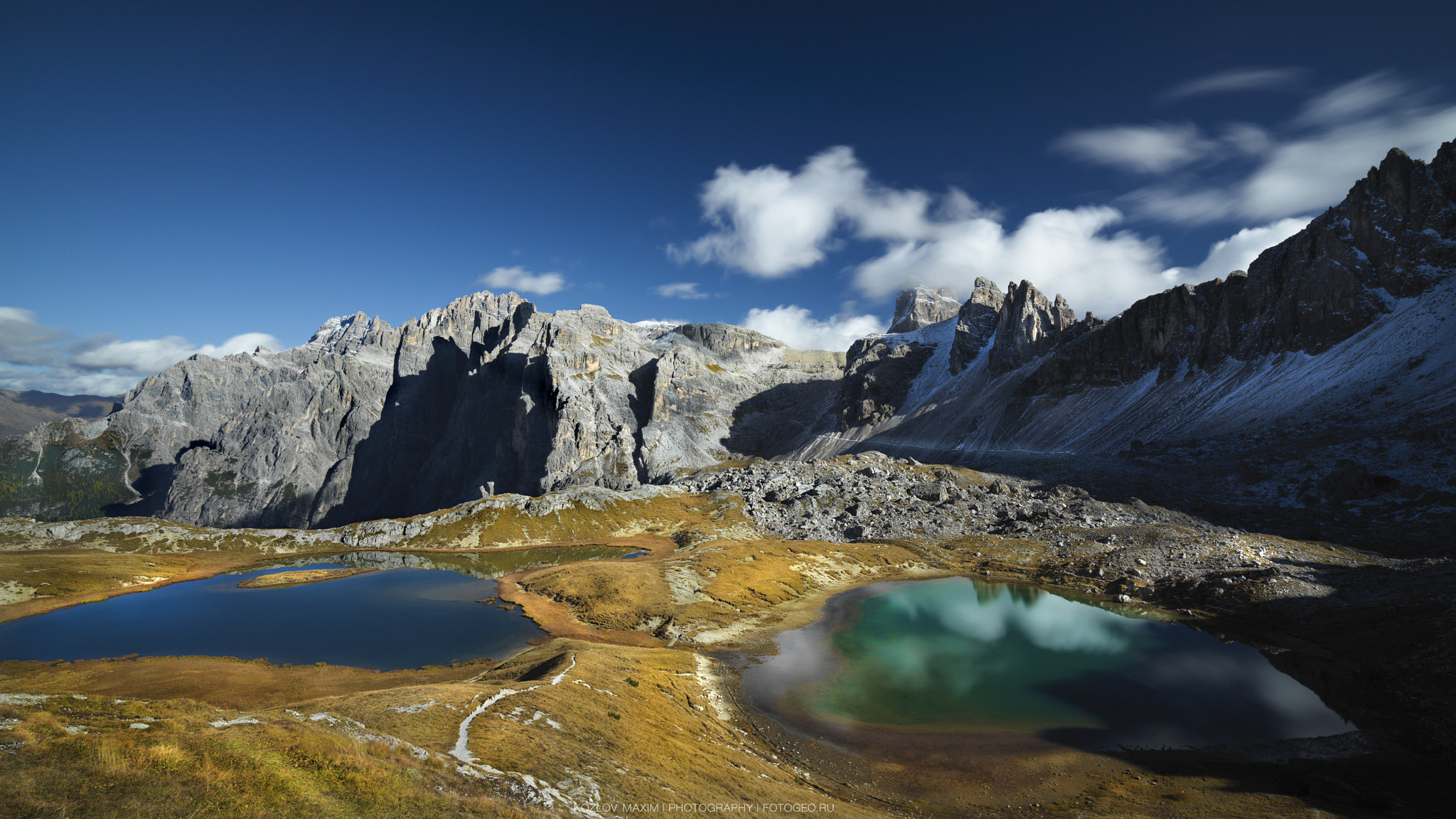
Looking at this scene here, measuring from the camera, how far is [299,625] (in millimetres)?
52719

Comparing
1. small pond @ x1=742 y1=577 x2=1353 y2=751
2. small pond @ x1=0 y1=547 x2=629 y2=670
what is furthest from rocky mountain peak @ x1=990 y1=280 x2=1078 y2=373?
small pond @ x1=0 y1=547 x2=629 y2=670

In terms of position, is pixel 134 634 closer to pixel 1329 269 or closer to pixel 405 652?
pixel 405 652

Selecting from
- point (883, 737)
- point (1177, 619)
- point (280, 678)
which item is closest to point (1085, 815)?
point (883, 737)

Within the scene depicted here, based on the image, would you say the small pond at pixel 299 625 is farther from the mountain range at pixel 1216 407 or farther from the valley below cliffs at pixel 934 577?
the mountain range at pixel 1216 407

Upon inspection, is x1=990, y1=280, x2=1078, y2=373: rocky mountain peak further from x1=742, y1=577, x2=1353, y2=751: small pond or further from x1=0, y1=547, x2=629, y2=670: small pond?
x1=0, y1=547, x2=629, y2=670: small pond

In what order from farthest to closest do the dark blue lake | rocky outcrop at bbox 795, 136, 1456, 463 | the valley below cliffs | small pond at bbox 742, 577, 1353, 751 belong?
rocky outcrop at bbox 795, 136, 1456, 463, the dark blue lake, small pond at bbox 742, 577, 1353, 751, the valley below cliffs

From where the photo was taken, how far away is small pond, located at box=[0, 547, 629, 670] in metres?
45.2

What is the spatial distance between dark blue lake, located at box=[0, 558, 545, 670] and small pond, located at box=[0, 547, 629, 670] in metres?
0.12

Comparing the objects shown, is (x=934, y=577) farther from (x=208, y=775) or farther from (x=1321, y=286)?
(x=1321, y=286)

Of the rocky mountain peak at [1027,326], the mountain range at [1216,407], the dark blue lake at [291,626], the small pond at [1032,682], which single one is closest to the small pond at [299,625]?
the dark blue lake at [291,626]

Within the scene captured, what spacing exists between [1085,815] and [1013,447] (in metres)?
140

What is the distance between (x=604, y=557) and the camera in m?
87.1

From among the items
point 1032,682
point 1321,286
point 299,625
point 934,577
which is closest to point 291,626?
point 299,625

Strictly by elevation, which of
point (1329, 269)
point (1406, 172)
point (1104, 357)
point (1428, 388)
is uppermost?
point (1406, 172)
